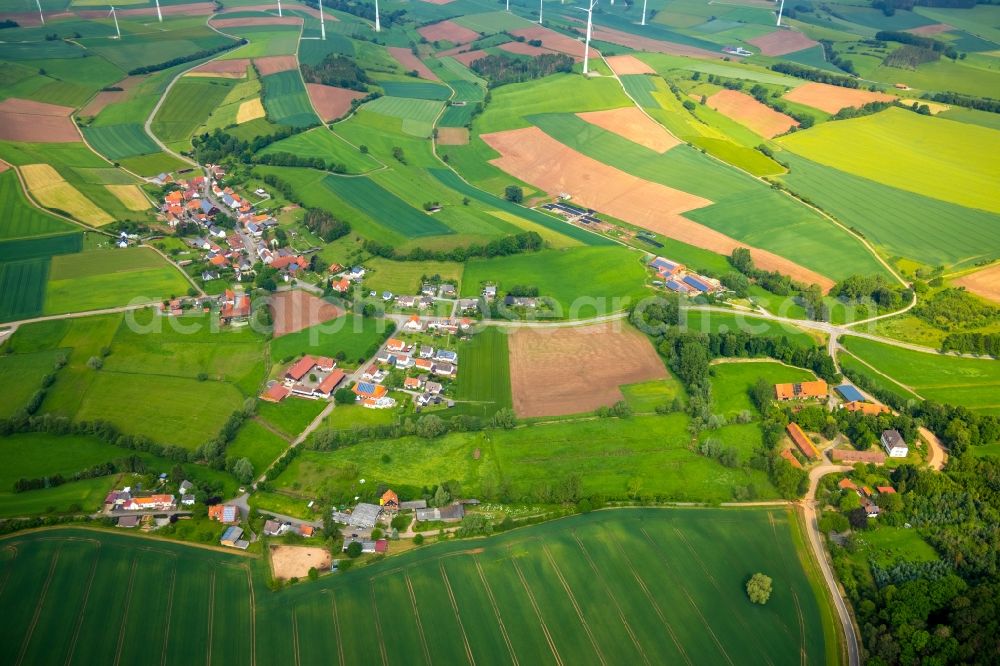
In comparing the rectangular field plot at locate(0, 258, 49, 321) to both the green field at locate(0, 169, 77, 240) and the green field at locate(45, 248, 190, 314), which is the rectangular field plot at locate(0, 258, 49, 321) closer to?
the green field at locate(45, 248, 190, 314)

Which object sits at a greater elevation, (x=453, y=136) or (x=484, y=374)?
(x=453, y=136)

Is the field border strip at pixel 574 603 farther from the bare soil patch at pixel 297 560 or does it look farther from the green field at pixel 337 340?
the green field at pixel 337 340

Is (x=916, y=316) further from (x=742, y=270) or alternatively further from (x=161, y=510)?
(x=161, y=510)

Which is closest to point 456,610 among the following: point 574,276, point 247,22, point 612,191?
point 574,276

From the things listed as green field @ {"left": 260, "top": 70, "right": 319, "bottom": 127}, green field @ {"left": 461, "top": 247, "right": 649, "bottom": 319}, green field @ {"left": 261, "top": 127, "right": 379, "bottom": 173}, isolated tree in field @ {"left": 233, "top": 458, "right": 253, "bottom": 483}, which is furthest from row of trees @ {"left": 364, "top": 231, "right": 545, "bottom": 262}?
green field @ {"left": 260, "top": 70, "right": 319, "bottom": 127}

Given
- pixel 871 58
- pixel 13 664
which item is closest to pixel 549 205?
pixel 13 664

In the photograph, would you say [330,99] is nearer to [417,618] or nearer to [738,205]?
→ [738,205]
